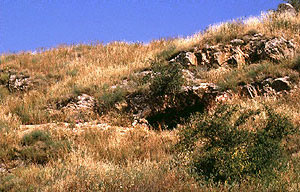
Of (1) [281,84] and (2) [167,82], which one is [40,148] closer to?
(2) [167,82]

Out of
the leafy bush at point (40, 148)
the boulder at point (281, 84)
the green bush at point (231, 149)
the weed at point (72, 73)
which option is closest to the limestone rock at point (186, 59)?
the boulder at point (281, 84)

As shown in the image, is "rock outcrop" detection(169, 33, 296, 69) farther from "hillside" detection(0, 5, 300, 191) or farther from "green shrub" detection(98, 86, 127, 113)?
"green shrub" detection(98, 86, 127, 113)

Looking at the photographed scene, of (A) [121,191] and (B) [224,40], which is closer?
(A) [121,191]

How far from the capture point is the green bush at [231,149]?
6.12 meters

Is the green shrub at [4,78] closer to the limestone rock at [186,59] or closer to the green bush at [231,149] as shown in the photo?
the limestone rock at [186,59]

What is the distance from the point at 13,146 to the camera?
8469 millimetres

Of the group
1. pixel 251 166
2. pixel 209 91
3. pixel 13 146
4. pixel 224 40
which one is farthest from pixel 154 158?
pixel 224 40

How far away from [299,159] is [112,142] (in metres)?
4.39

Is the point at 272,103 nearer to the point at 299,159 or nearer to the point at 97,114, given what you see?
the point at 299,159

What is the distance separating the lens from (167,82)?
38.1ft

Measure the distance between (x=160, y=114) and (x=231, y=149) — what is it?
5.05 meters

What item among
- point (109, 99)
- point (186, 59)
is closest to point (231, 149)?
point (109, 99)

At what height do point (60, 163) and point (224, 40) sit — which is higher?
point (224, 40)

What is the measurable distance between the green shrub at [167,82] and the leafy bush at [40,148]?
4285 mm
